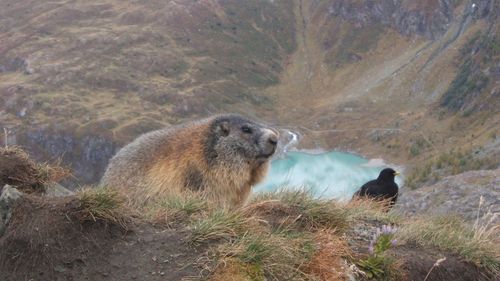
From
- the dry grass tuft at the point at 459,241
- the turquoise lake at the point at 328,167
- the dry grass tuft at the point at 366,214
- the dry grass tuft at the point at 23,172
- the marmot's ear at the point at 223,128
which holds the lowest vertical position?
the turquoise lake at the point at 328,167

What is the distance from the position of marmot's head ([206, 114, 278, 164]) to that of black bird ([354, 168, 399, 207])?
25.3ft

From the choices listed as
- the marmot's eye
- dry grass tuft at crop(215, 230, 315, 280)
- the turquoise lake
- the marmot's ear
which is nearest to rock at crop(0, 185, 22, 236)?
dry grass tuft at crop(215, 230, 315, 280)

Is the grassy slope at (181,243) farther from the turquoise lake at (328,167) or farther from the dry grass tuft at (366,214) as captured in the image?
the turquoise lake at (328,167)

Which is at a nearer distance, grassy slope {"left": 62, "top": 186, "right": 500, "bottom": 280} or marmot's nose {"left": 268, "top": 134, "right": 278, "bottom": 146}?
grassy slope {"left": 62, "top": 186, "right": 500, "bottom": 280}

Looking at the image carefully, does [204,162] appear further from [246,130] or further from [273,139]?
[273,139]

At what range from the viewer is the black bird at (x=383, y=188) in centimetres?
1784

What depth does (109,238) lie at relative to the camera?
7.33 m

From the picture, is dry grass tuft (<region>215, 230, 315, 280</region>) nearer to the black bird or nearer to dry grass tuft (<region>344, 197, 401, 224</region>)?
dry grass tuft (<region>344, 197, 401, 224</region>)

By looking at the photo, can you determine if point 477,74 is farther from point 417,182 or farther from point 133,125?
point 133,125

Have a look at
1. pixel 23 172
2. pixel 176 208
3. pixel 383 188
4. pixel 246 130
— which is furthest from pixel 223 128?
pixel 383 188

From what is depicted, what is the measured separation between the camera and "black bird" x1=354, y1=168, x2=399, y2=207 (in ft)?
58.5

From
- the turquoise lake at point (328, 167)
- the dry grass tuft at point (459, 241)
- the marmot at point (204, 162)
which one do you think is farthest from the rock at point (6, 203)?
the turquoise lake at point (328, 167)

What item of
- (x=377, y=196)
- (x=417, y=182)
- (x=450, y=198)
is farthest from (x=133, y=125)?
(x=377, y=196)

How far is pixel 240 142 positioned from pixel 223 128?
42cm
